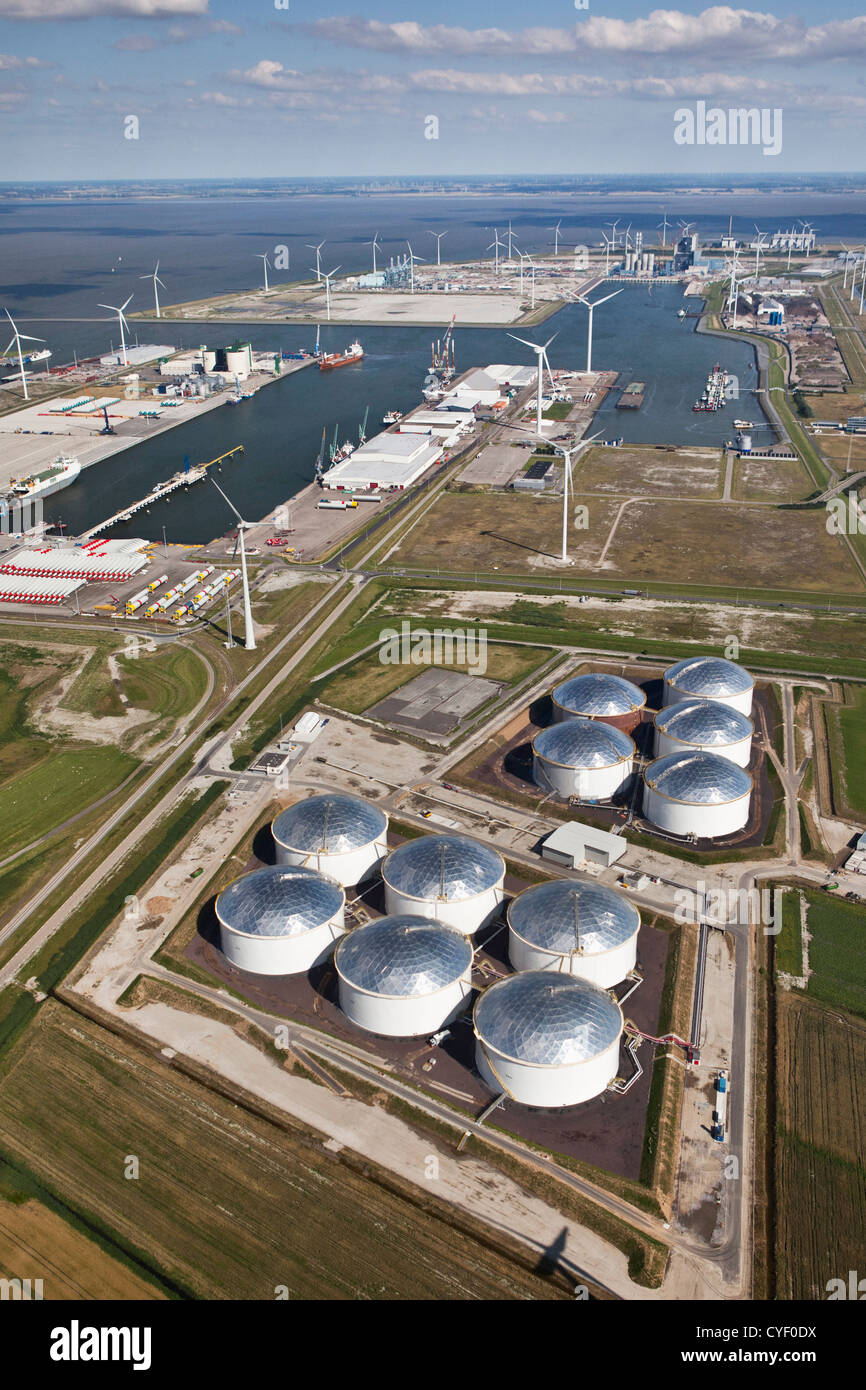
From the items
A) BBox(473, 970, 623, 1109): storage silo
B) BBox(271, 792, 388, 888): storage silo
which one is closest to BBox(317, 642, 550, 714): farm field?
BBox(271, 792, 388, 888): storage silo

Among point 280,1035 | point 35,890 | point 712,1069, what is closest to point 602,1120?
point 712,1069

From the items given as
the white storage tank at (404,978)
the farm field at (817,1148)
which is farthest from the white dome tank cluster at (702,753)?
the white storage tank at (404,978)

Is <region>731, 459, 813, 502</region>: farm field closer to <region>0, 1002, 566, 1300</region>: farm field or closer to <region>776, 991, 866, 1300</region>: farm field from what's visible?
<region>776, 991, 866, 1300</region>: farm field

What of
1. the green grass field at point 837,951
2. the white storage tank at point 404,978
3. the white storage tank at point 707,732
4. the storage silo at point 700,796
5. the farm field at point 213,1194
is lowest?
the farm field at point 213,1194

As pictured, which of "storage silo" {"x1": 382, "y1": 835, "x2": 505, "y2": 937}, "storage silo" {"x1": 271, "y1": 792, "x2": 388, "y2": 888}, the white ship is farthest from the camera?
the white ship

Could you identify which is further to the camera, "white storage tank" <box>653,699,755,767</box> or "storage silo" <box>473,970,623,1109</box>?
"white storage tank" <box>653,699,755,767</box>

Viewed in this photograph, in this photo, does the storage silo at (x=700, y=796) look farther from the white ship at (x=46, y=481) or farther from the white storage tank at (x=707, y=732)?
the white ship at (x=46, y=481)
